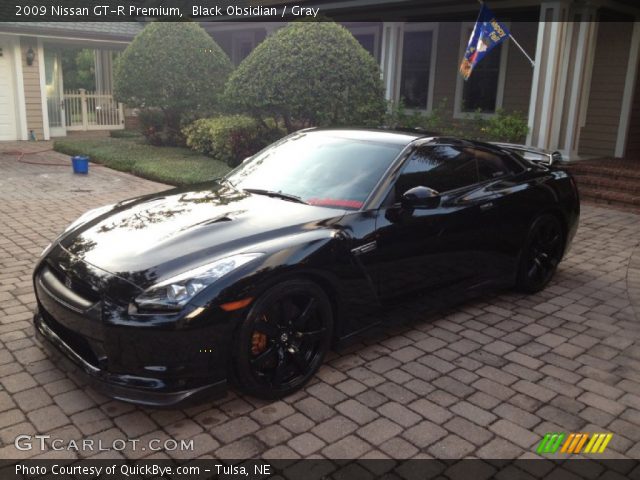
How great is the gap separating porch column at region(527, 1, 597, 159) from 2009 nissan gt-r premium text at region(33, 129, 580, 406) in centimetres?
592

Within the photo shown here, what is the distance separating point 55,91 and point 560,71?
1504 centimetres

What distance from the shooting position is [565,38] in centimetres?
1054

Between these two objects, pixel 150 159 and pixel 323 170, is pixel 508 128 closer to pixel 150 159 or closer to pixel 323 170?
pixel 323 170

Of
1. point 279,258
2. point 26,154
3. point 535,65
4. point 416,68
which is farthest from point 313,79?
point 279,258

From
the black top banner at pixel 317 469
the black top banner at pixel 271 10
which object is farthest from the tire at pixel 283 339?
the black top banner at pixel 271 10

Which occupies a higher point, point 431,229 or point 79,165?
point 431,229

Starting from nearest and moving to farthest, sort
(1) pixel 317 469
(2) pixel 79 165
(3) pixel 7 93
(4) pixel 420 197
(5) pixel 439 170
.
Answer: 1. (1) pixel 317 469
2. (4) pixel 420 197
3. (5) pixel 439 170
4. (2) pixel 79 165
5. (3) pixel 7 93

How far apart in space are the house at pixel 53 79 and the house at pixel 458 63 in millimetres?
31

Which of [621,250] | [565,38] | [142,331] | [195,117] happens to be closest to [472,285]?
[142,331]

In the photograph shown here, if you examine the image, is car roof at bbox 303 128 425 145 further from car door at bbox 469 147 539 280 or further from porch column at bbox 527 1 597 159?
porch column at bbox 527 1 597 159

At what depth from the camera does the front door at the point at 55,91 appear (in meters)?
18.5

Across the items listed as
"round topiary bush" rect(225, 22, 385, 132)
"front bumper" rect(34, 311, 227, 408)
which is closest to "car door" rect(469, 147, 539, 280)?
"front bumper" rect(34, 311, 227, 408)

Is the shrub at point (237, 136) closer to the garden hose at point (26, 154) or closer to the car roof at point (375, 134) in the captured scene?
the garden hose at point (26, 154)

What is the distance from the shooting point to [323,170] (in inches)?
173
